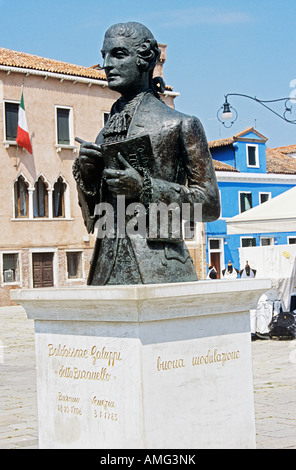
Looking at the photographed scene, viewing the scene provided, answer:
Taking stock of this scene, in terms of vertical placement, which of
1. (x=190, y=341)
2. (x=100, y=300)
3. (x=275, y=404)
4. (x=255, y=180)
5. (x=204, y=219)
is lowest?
(x=275, y=404)

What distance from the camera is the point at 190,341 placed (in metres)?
3.60

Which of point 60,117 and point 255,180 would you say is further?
point 255,180

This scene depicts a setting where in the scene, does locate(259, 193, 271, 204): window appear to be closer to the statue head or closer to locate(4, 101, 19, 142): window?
locate(4, 101, 19, 142): window

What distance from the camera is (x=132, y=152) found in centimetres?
369

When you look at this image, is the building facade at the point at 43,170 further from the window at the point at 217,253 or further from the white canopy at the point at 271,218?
the white canopy at the point at 271,218

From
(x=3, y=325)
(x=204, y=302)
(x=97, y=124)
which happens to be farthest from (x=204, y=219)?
(x=97, y=124)

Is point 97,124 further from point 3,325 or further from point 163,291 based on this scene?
point 163,291

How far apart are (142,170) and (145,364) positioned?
1015 mm

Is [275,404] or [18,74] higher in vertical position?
[18,74]

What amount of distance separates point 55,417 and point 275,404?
3212 millimetres

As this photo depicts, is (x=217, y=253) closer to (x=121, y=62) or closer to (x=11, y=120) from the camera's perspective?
(x=11, y=120)

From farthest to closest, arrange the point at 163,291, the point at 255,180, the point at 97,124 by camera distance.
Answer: the point at 255,180
the point at 97,124
the point at 163,291

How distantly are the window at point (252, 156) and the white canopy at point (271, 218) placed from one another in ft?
77.1

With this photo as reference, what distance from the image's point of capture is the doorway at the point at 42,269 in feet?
86.8
